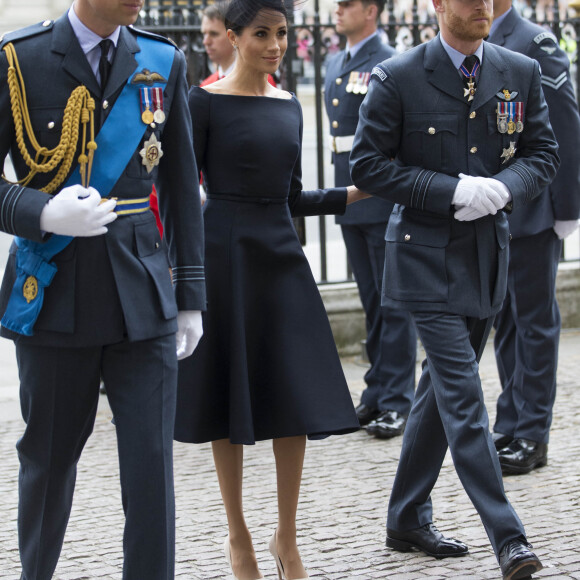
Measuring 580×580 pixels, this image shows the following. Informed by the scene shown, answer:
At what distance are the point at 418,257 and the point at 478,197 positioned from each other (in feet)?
0.97

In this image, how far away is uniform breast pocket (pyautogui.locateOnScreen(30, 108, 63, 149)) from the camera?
2.98 metres

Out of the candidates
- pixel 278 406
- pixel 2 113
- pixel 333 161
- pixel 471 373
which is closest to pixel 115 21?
pixel 2 113

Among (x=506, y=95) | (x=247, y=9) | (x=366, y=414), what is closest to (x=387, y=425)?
(x=366, y=414)

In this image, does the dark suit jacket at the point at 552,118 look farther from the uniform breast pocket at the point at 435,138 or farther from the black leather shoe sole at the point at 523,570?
the black leather shoe sole at the point at 523,570

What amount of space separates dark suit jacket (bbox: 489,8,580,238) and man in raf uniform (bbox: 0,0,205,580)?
2188mm

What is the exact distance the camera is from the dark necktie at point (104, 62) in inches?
120

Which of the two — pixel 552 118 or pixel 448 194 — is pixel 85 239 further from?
pixel 552 118

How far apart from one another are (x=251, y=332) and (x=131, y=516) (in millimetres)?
899

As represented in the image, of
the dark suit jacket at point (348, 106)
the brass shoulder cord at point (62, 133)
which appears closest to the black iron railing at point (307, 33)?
the dark suit jacket at point (348, 106)

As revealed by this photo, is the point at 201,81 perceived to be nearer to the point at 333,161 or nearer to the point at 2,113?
the point at 333,161

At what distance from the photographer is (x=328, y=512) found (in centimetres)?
460

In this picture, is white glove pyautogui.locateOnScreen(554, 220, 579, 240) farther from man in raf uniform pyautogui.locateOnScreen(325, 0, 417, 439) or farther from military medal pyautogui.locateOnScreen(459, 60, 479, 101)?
military medal pyautogui.locateOnScreen(459, 60, 479, 101)

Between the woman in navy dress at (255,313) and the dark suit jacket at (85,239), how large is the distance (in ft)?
2.23

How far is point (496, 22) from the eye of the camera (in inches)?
199
